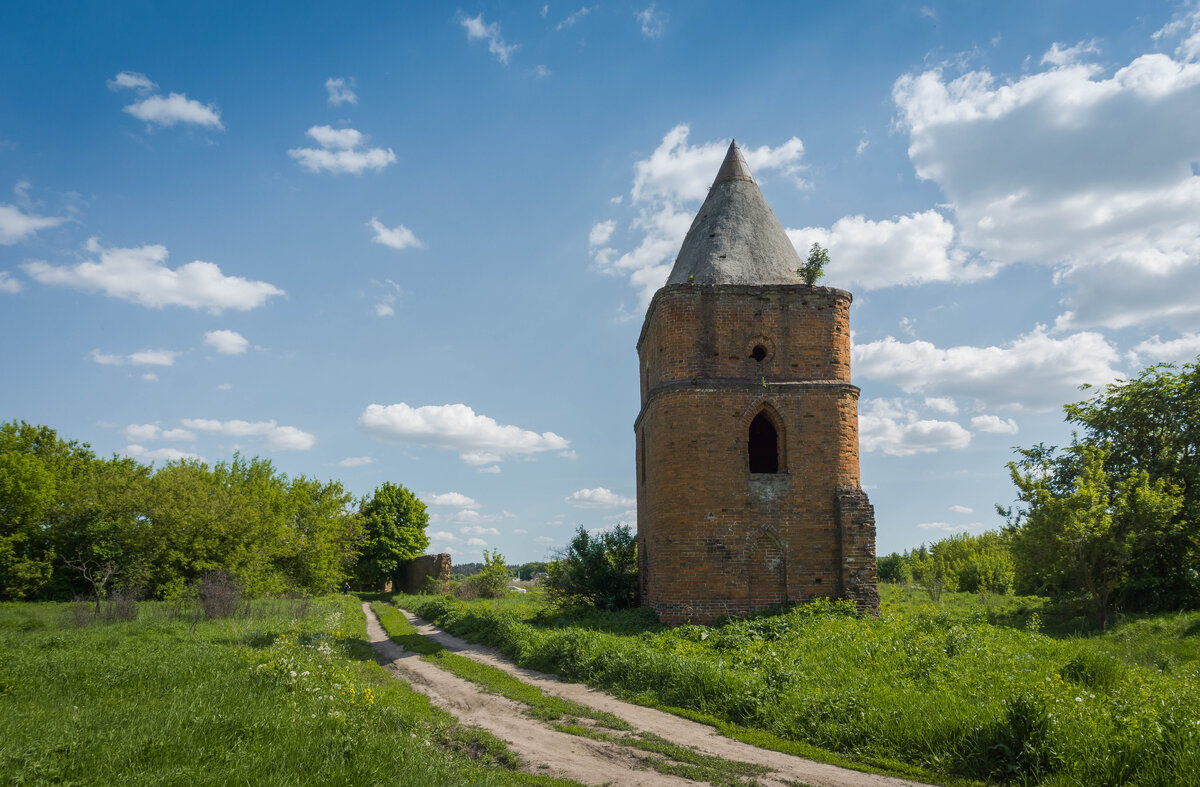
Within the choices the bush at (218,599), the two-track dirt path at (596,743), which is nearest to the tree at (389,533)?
the bush at (218,599)

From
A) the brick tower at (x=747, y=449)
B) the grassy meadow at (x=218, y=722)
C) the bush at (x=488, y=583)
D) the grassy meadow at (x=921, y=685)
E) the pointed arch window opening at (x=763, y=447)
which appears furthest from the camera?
the bush at (x=488, y=583)

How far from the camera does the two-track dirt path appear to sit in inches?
264

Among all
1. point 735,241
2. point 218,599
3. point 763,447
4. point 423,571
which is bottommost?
point 423,571

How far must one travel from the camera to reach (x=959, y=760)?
22.4 feet

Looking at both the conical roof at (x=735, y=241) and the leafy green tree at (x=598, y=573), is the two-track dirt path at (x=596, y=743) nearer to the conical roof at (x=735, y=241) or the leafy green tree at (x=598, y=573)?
the leafy green tree at (x=598, y=573)

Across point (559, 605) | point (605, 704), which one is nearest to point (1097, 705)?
point (605, 704)

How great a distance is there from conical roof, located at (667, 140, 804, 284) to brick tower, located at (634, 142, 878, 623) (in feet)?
0.23

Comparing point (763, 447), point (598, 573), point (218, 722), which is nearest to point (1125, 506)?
point (763, 447)

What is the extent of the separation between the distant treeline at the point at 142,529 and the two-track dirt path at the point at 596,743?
16011 millimetres

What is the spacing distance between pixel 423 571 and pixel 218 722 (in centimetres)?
3941

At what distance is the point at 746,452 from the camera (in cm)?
1527

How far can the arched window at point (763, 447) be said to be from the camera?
57.9 feet

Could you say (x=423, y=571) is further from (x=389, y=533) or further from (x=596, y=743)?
(x=596, y=743)

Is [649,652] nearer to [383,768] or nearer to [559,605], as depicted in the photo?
[383,768]
